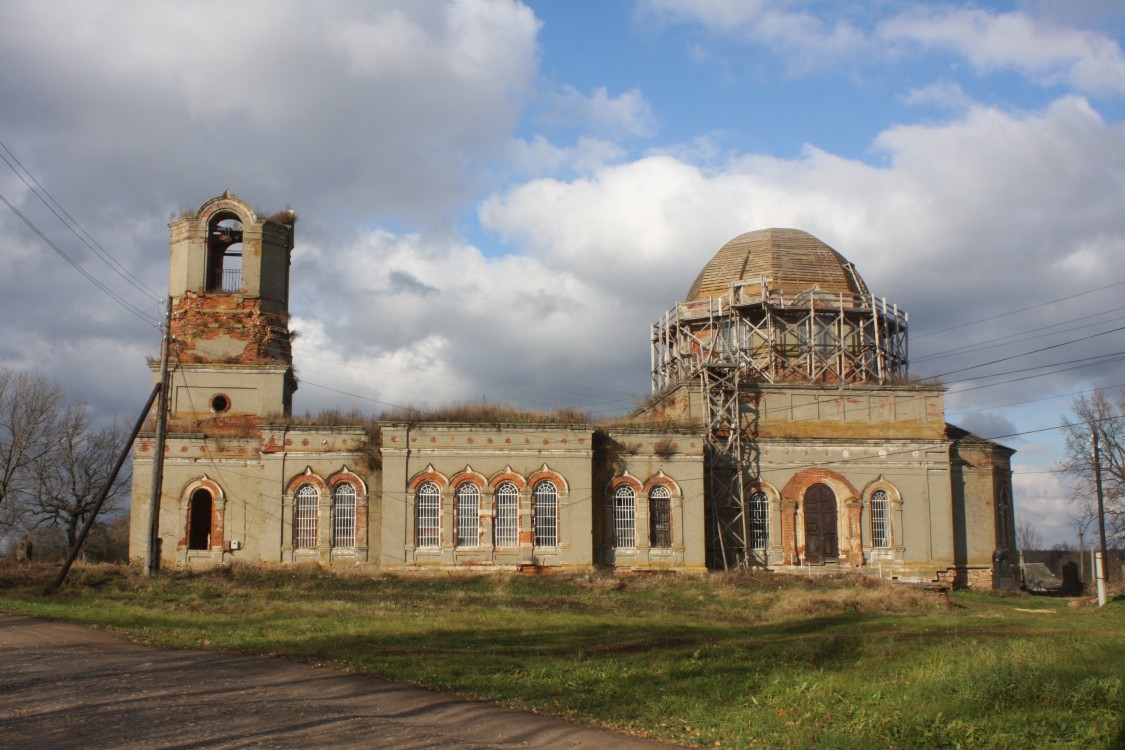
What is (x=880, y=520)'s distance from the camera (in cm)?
3478

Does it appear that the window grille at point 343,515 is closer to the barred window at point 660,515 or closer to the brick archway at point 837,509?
the barred window at point 660,515

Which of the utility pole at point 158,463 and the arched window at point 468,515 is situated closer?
the utility pole at point 158,463

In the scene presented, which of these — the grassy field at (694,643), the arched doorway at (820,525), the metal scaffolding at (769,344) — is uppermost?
the metal scaffolding at (769,344)

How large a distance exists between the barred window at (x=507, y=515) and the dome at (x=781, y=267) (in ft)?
42.4

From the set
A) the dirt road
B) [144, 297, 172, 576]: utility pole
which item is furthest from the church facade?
the dirt road

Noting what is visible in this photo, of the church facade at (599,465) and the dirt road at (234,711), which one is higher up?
the church facade at (599,465)

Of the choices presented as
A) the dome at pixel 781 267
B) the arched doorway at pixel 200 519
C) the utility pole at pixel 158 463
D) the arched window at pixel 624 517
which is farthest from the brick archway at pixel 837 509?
the utility pole at pixel 158 463

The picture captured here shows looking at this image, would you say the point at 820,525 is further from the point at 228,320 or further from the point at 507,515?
the point at 228,320

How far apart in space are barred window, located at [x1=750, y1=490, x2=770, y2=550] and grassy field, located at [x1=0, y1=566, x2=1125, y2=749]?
3191 millimetres

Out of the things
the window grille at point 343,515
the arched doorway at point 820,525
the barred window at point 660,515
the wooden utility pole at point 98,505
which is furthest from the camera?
the arched doorway at point 820,525

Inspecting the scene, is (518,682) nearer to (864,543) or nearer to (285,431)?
(285,431)

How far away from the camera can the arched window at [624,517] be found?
107 ft

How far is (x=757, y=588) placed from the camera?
96.8ft

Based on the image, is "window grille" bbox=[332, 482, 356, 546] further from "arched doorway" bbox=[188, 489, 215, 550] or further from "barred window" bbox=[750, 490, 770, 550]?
"barred window" bbox=[750, 490, 770, 550]
